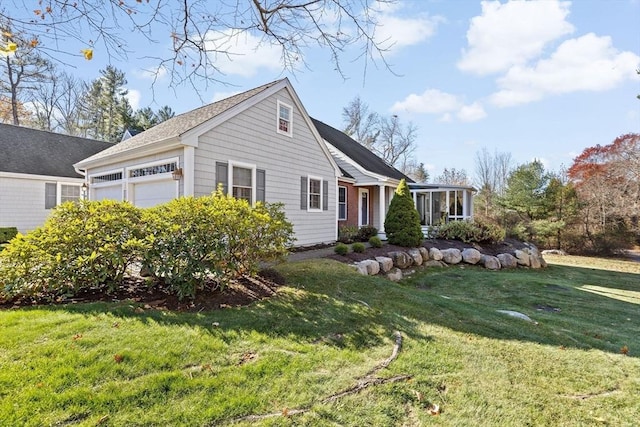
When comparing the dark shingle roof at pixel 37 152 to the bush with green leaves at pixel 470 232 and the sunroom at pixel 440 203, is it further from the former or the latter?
the sunroom at pixel 440 203

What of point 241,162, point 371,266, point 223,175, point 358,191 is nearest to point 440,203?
point 358,191

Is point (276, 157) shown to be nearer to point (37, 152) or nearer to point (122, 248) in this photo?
point (122, 248)

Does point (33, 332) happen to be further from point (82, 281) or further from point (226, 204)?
point (226, 204)

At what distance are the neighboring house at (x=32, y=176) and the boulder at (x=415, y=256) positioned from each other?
51.0ft

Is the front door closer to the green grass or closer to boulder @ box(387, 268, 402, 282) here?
boulder @ box(387, 268, 402, 282)

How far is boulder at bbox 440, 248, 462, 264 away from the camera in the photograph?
1275cm

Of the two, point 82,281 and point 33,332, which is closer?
point 33,332

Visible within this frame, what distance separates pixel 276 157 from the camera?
10234 mm

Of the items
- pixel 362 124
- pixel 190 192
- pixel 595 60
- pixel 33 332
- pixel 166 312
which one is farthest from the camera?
pixel 362 124

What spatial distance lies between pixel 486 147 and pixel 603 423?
116 feet

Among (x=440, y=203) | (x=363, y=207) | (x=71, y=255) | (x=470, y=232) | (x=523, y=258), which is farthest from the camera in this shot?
(x=440, y=203)

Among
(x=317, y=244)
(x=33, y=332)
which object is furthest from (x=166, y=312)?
(x=317, y=244)

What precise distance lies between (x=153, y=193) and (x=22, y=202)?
9.22 meters

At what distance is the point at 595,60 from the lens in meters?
10.6
